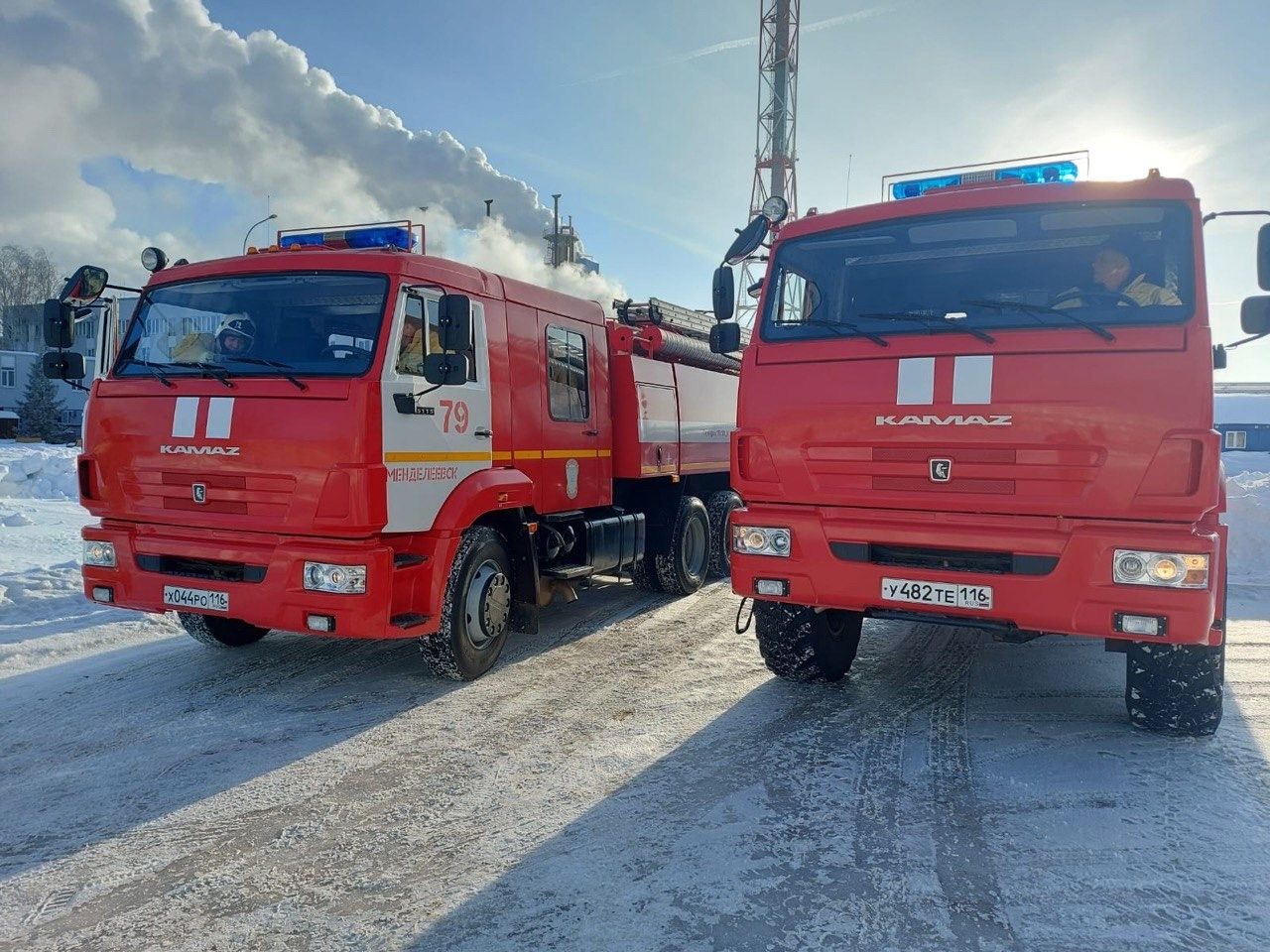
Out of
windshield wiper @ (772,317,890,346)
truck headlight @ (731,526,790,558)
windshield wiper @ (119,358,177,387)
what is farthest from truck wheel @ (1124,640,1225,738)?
windshield wiper @ (119,358,177,387)

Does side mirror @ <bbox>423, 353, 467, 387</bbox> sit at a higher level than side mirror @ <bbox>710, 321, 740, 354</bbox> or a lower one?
lower

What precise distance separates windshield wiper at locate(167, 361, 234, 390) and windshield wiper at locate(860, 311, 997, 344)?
3499mm

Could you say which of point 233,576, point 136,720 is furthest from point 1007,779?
point 136,720

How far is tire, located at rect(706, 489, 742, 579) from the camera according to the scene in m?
9.21

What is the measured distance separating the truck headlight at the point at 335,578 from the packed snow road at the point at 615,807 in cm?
75

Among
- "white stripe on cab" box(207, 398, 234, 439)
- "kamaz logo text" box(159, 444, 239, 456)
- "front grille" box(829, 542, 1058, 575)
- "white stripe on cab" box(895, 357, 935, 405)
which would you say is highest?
"white stripe on cab" box(895, 357, 935, 405)

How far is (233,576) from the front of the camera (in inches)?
190

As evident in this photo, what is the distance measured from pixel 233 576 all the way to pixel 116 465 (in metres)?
1.03

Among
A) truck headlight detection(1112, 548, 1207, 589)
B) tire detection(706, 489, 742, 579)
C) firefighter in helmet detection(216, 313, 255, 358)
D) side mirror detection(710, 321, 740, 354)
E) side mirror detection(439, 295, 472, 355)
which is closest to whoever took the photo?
truck headlight detection(1112, 548, 1207, 589)

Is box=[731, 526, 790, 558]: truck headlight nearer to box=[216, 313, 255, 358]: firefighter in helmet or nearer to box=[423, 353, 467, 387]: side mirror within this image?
box=[423, 353, 467, 387]: side mirror

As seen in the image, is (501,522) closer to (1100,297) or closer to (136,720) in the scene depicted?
(136,720)

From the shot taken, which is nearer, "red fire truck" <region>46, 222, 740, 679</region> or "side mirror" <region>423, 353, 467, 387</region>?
"red fire truck" <region>46, 222, 740, 679</region>

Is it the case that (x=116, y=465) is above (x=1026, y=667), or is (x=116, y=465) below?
above

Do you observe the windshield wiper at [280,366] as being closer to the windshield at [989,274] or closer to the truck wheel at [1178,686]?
the windshield at [989,274]
